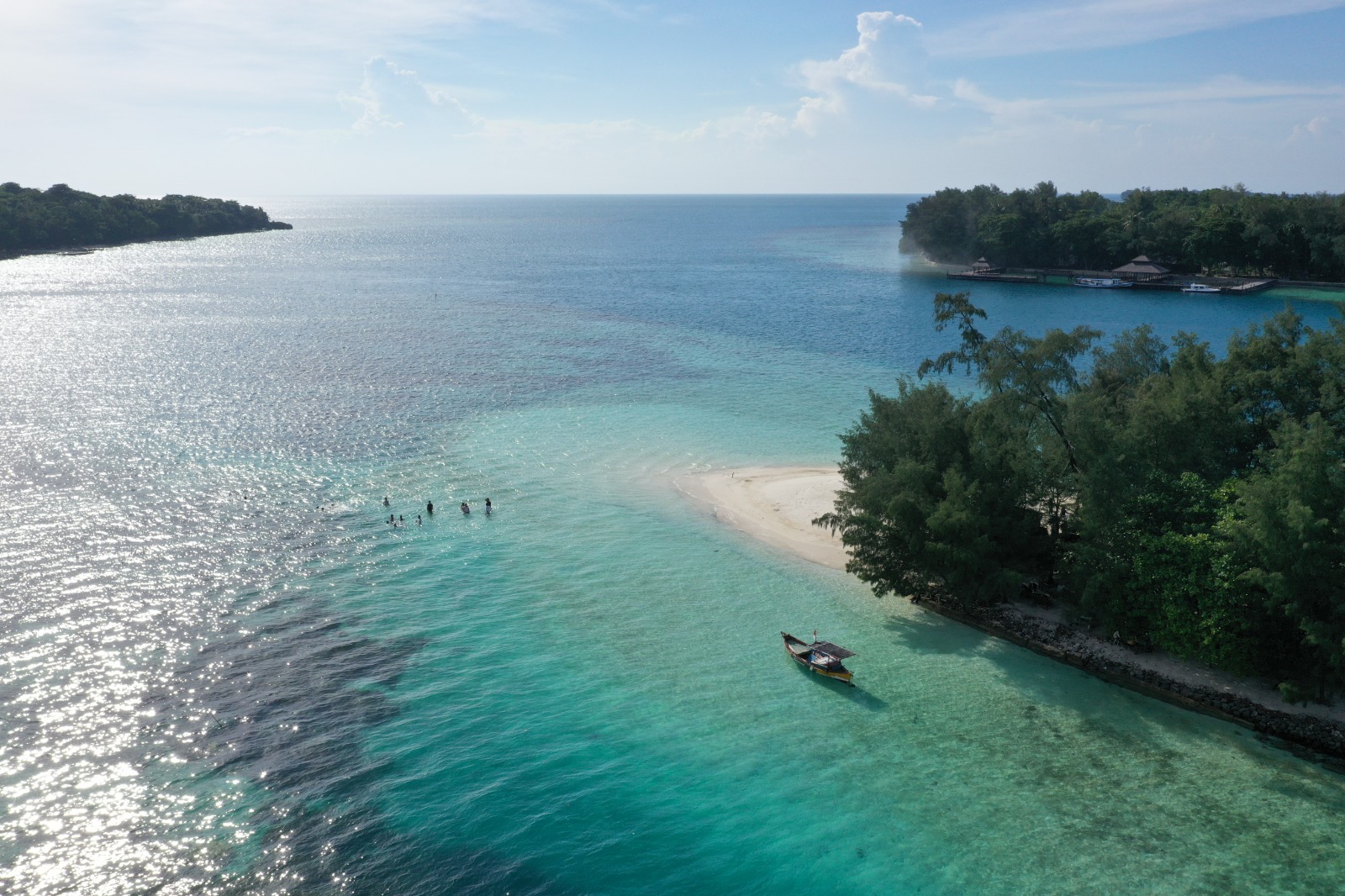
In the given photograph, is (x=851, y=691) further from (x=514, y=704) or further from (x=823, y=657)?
(x=514, y=704)

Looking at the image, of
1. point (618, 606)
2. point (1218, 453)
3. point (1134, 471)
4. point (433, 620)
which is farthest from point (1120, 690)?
point (433, 620)

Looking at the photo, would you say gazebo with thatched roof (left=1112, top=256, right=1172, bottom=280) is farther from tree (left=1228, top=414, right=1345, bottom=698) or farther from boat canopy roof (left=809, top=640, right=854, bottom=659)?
boat canopy roof (left=809, top=640, right=854, bottom=659)

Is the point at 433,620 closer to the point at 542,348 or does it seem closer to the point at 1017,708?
the point at 1017,708

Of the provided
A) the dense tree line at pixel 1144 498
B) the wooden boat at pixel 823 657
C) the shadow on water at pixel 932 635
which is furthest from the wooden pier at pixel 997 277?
the wooden boat at pixel 823 657

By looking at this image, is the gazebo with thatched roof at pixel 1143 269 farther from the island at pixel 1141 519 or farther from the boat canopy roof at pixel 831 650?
the boat canopy roof at pixel 831 650

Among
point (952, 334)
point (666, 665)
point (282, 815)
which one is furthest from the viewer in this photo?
point (952, 334)

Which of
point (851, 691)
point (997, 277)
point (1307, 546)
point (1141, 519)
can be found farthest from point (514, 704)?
point (997, 277)

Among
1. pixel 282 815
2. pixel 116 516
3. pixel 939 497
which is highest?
pixel 939 497
